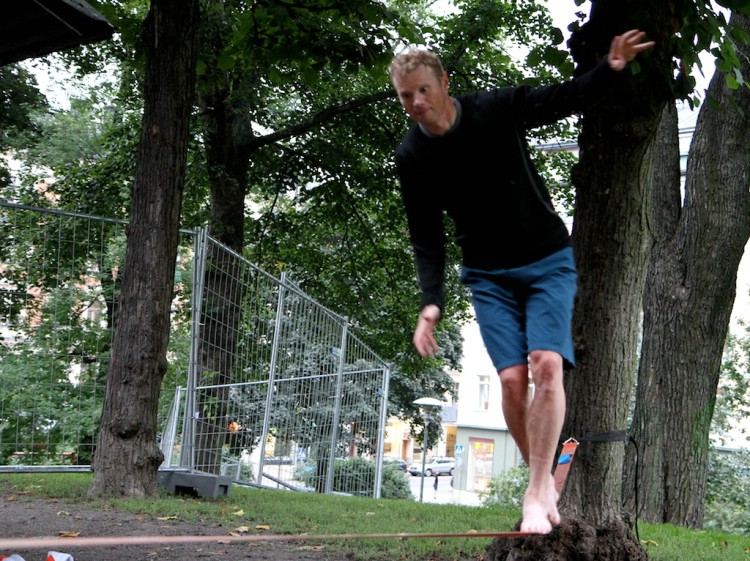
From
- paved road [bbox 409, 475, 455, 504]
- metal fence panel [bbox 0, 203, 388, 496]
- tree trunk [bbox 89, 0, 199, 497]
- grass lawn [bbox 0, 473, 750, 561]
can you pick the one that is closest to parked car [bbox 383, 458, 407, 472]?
paved road [bbox 409, 475, 455, 504]

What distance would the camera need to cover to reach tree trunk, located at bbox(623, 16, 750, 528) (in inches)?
396

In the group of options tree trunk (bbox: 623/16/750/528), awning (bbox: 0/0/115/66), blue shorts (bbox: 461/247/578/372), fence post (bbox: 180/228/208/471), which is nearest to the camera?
blue shorts (bbox: 461/247/578/372)

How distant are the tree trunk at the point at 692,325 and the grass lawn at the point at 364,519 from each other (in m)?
1.95

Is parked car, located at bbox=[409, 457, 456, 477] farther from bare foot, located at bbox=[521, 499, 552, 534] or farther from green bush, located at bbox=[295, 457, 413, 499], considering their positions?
bare foot, located at bbox=[521, 499, 552, 534]

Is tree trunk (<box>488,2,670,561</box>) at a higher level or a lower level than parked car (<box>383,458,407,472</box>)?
higher

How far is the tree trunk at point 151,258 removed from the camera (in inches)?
308

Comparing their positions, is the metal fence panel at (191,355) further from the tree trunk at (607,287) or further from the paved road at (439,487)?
the paved road at (439,487)

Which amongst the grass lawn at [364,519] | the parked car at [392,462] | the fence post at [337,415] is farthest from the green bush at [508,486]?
the grass lawn at [364,519]

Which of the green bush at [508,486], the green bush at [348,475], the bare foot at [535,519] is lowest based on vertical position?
the green bush at [508,486]

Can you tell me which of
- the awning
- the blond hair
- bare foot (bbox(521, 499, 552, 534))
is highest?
the awning

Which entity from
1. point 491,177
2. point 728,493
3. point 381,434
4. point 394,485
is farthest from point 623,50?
point 394,485

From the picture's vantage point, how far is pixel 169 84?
829cm

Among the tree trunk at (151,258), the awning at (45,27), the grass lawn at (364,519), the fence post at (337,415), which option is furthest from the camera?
the fence post at (337,415)

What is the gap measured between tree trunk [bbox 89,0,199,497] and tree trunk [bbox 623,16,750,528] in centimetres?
556
